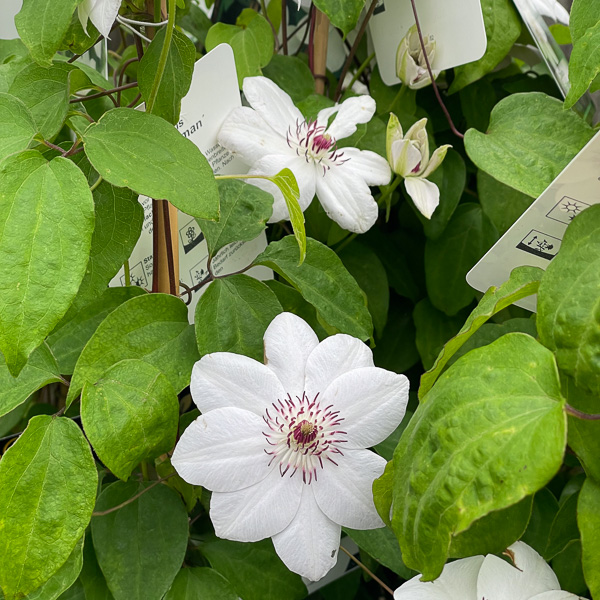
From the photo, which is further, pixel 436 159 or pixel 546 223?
pixel 436 159

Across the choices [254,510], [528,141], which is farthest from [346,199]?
[254,510]

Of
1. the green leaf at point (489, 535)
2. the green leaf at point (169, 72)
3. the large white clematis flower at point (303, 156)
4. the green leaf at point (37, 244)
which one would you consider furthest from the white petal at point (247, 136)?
the green leaf at point (489, 535)

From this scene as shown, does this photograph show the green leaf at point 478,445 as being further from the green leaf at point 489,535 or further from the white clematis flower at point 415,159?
the white clematis flower at point 415,159

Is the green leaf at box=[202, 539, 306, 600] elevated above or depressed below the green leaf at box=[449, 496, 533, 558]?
below

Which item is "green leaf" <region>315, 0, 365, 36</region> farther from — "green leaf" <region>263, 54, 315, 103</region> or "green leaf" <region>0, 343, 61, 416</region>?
"green leaf" <region>0, 343, 61, 416</region>

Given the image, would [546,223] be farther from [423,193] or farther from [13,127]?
[13,127]

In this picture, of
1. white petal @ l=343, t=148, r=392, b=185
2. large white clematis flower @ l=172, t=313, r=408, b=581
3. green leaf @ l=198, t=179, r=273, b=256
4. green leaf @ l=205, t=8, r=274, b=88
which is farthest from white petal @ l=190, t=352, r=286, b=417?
green leaf @ l=205, t=8, r=274, b=88

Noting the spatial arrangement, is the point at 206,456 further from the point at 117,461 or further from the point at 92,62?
the point at 92,62
